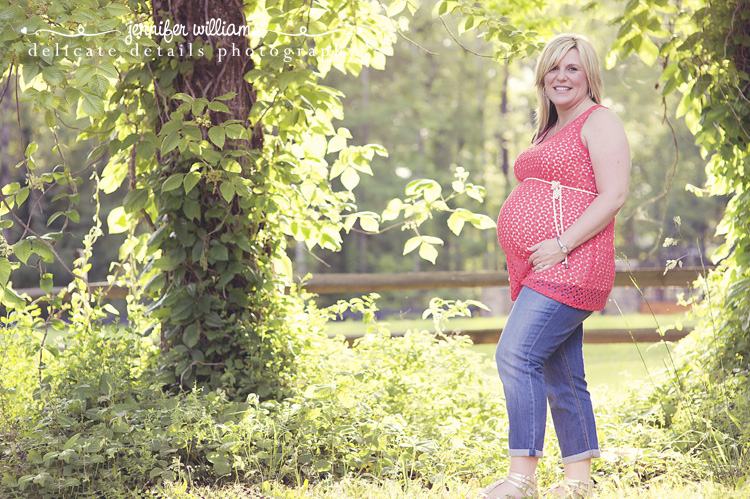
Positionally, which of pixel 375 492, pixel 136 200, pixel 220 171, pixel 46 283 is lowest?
pixel 375 492

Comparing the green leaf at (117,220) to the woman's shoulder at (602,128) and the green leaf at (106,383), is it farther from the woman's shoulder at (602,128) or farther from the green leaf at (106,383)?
the woman's shoulder at (602,128)

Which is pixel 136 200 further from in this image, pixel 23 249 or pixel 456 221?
pixel 456 221

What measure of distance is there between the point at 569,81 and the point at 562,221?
533mm

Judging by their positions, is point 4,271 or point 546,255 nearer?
point 546,255

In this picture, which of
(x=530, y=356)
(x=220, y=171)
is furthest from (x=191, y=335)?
(x=530, y=356)

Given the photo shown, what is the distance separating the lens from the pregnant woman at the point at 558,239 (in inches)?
92.4

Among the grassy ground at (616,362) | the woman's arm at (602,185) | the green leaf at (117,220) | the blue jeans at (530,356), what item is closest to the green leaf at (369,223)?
the green leaf at (117,220)

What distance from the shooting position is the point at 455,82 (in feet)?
94.6

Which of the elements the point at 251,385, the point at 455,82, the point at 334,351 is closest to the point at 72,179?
the point at 251,385

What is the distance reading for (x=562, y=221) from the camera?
238 cm

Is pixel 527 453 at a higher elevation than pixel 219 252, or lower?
lower

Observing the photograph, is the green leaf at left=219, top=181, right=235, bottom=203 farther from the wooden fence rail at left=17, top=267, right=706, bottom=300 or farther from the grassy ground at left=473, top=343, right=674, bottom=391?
the grassy ground at left=473, top=343, right=674, bottom=391

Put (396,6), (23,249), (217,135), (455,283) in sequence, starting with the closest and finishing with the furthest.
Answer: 1. (23,249)
2. (217,135)
3. (396,6)
4. (455,283)

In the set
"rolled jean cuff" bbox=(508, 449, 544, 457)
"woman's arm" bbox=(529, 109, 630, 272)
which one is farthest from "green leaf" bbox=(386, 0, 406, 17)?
"rolled jean cuff" bbox=(508, 449, 544, 457)
